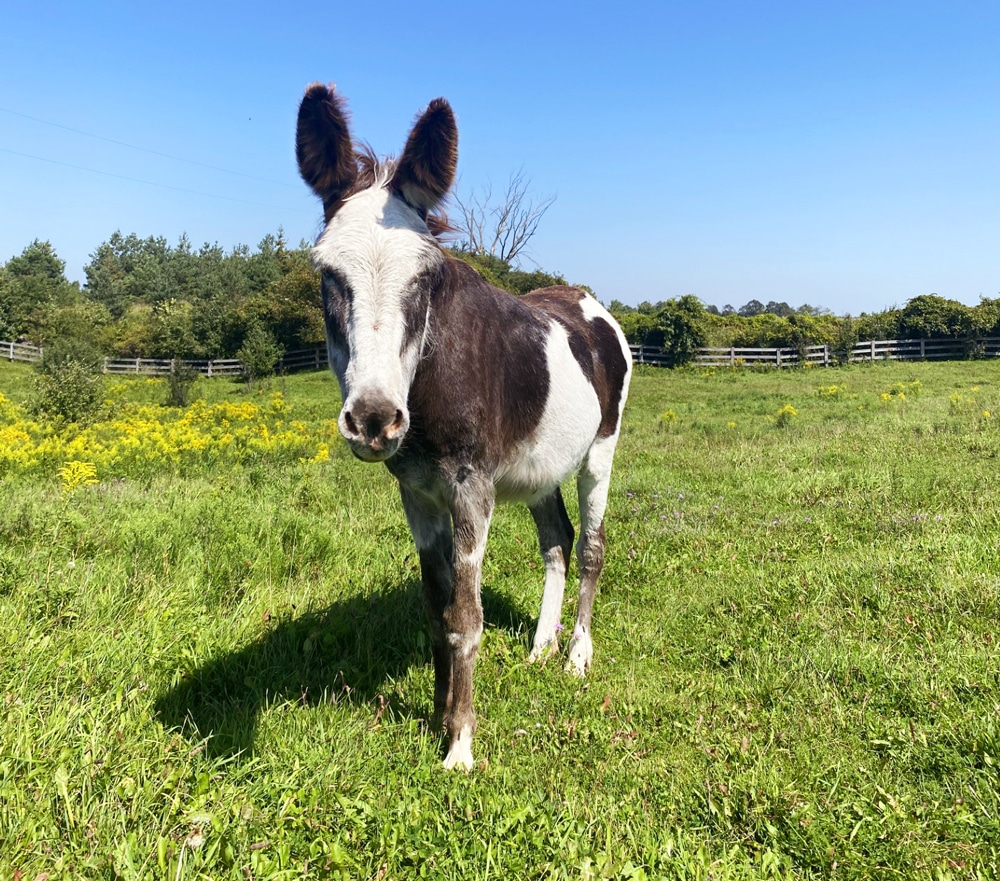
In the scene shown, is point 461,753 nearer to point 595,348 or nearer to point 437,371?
point 437,371

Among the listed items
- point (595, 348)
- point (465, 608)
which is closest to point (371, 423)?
point (465, 608)

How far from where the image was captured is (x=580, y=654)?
391 centimetres

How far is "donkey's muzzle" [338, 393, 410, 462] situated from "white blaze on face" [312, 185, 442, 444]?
0.02 metres

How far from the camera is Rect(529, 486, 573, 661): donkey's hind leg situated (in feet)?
13.8

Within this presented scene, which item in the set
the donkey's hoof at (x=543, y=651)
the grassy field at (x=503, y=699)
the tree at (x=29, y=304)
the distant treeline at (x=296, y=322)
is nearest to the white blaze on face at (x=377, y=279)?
the grassy field at (x=503, y=699)

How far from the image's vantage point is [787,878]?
2146 millimetres

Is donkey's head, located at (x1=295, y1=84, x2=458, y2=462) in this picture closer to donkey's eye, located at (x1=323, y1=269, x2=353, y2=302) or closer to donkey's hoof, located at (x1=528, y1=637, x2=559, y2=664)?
donkey's eye, located at (x1=323, y1=269, x2=353, y2=302)

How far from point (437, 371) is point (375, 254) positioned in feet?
1.96

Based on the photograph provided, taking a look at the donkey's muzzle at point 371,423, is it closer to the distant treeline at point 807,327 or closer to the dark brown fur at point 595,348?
the dark brown fur at point 595,348

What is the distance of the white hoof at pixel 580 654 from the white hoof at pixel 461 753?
38.6 inches

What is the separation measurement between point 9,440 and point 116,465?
245 cm

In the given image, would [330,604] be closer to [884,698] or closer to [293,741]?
[293,741]

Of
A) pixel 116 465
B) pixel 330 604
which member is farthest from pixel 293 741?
pixel 116 465

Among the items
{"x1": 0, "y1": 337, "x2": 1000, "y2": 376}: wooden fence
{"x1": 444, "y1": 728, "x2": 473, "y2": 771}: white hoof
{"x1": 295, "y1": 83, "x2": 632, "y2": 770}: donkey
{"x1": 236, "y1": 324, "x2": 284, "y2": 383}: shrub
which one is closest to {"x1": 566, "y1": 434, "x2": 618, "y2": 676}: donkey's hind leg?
{"x1": 295, "y1": 83, "x2": 632, "y2": 770}: donkey
